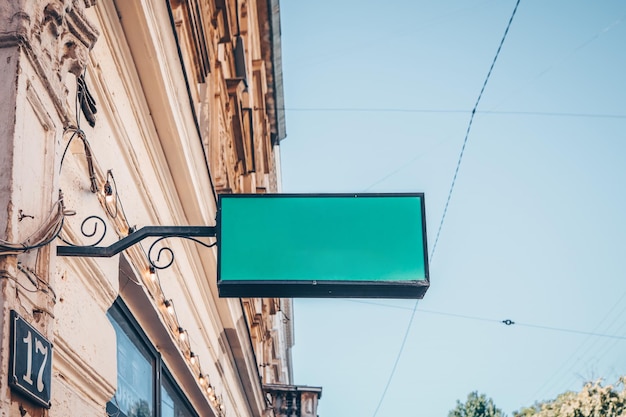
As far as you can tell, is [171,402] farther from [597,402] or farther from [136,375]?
[597,402]

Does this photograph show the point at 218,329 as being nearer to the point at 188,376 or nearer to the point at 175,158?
the point at 188,376

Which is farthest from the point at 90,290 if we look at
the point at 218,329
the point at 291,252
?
the point at 218,329

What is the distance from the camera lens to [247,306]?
15250 mm

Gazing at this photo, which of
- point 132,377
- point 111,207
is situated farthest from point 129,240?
point 132,377

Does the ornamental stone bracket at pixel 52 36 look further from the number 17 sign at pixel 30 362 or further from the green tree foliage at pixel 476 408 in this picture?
the green tree foliage at pixel 476 408

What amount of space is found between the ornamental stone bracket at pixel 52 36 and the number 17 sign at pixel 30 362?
3.10 feet

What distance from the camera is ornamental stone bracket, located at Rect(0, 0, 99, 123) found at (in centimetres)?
311

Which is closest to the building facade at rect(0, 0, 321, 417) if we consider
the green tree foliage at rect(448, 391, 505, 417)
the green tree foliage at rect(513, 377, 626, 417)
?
the green tree foliage at rect(513, 377, 626, 417)

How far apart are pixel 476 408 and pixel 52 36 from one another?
3533cm

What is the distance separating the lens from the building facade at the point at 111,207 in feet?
9.94

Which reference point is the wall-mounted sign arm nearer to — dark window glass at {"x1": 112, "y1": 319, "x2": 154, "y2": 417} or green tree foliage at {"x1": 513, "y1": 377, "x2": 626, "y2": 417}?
dark window glass at {"x1": 112, "y1": 319, "x2": 154, "y2": 417}

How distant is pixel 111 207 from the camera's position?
196 inches

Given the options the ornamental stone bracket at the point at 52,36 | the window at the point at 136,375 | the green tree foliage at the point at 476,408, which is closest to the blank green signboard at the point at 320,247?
the ornamental stone bracket at the point at 52,36

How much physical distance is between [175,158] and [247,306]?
29.0 ft
